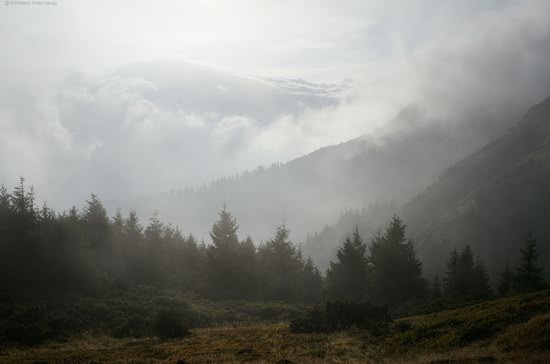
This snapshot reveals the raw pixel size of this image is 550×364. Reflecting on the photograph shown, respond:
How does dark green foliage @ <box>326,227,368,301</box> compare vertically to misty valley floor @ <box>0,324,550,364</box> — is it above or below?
above

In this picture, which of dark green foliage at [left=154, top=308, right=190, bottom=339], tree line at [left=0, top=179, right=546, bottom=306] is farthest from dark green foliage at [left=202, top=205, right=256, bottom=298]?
dark green foliage at [left=154, top=308, right=190, bottom=339]

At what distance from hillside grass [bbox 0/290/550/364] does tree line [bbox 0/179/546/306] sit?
17.7 meters

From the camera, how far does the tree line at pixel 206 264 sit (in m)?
43.1

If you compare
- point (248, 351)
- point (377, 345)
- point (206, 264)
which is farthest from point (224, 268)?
point (377, 345)

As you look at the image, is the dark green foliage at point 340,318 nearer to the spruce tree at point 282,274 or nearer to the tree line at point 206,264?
the tree line at point 206,264

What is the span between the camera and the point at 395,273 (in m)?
52.8

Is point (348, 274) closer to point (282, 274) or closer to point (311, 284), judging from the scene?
point (282, 274)

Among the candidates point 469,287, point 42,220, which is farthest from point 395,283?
point 42,220

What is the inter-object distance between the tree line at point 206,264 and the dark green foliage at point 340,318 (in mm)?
16942

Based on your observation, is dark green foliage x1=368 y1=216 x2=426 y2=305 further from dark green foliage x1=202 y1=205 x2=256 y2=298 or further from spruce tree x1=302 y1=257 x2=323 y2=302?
dark green foliage x1=202 y1=205 x2=256 y2=298

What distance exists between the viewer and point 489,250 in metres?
187

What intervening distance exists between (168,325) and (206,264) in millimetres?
29316

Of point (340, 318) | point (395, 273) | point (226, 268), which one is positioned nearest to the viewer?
point (340, 318)

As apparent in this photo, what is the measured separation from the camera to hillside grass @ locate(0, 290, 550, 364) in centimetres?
1728
